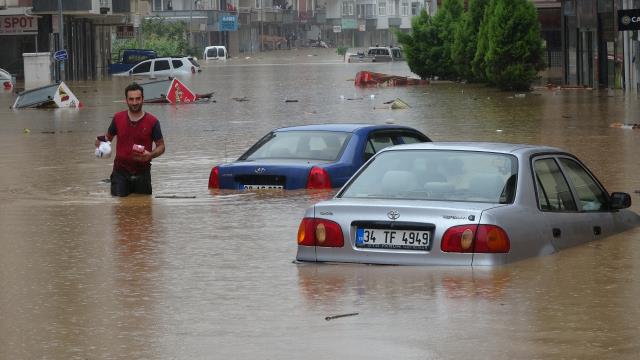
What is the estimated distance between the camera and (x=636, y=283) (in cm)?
1051

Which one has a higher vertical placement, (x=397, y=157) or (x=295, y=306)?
(x=397, y=157)

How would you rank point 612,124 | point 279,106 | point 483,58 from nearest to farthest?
point 612,124 < point 279,106 < point 483,58

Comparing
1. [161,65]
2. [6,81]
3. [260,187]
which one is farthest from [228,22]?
[260,187]

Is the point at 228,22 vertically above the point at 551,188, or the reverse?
the point at 228,22

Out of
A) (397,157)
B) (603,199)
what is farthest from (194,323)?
(603,199)

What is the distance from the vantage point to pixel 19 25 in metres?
79.4

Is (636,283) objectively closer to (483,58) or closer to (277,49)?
(483,58)

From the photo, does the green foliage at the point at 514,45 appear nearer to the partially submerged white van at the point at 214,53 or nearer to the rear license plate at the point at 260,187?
the rear license plate at the point at 260,187

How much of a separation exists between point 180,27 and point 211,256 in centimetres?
12530

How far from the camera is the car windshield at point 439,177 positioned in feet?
35.6

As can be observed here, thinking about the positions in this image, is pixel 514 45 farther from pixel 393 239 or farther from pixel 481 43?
pixel 393 239

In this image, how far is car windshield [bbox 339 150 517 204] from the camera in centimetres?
1085

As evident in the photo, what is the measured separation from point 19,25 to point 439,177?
7069 centimetres

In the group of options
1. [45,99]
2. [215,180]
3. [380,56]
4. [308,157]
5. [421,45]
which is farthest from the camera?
[380,56]
